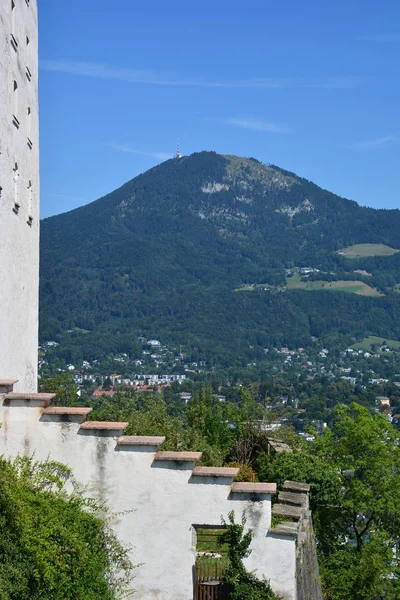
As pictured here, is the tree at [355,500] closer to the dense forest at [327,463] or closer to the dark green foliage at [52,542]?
the dense forest at [327,463]

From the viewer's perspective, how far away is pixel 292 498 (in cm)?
1376

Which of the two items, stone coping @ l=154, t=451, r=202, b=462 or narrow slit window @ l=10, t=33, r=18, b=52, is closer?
stone coping @ l=154, t=451, r=202, b=462

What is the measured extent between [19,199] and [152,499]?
17.8ft

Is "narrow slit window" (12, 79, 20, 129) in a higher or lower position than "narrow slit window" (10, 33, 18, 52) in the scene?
lower

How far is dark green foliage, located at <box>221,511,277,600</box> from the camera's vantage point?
1058 cm

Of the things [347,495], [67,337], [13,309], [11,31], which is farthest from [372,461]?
[67,337]

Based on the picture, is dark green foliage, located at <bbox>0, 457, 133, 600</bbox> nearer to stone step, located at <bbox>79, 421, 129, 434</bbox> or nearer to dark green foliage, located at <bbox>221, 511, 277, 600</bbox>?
stone step, located at <bbox>79, 421, 129, 434</bbox>

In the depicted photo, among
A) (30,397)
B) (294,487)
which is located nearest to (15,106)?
(30,397)

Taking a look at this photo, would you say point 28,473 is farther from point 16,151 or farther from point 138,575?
point 16,151

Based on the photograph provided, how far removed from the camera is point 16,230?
536 inches

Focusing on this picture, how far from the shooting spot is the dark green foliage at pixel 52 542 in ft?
29.0

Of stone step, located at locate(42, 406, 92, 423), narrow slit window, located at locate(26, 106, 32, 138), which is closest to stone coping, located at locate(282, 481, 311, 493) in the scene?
stone step, located at locate(42, 406, 92, 423)

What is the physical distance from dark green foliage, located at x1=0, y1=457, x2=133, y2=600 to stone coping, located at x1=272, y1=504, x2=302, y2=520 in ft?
7.62

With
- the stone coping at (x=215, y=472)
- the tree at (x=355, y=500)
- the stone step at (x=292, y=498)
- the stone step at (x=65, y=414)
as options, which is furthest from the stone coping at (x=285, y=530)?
the tree at (x=355, y=500)
